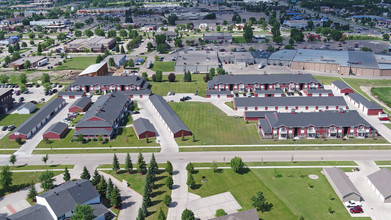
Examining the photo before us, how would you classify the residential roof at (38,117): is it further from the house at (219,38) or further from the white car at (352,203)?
the house at (219,38)

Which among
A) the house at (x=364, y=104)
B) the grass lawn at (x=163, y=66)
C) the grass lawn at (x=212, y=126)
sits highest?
the grass lawn at (x=163, y=66)

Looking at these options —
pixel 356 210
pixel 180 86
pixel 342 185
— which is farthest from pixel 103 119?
pixel 356 210

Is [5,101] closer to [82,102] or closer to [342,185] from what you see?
[82,102]

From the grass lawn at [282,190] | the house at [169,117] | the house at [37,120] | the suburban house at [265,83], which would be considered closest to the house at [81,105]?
the house at [37,120]

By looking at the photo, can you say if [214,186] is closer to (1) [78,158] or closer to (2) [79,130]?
(1) [78,158]

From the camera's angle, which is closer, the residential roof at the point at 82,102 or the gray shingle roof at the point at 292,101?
the gray shingle roof at the point at 292,101
